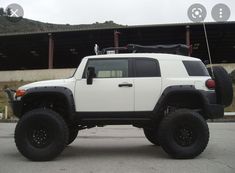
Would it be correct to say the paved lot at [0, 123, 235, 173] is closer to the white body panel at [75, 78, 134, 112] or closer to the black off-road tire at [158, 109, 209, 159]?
the black off-road tire at [158, 109, 209, 159]

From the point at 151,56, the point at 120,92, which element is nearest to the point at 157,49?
the point at 151,56

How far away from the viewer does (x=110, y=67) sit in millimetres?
9469

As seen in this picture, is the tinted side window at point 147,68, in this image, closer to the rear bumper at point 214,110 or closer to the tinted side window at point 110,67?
the tinted side window at point 110,67

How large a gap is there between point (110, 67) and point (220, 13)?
119 feet

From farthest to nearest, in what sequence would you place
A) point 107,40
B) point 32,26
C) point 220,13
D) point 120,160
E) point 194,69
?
point 32,26 → point 107,40 → point 220,13 → point 194,69 → point 120,160

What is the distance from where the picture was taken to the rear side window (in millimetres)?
9523

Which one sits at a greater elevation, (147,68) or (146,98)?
(147,68)

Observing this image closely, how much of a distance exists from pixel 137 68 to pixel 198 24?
115 feet

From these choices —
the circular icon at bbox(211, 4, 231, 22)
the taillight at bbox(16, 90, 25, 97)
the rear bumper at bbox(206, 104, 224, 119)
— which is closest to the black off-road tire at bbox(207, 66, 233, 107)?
the rear bumper at bbox(206, 104, 224, 119)

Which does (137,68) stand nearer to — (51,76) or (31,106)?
(31,106)

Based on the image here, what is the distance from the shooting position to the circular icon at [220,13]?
42312mm

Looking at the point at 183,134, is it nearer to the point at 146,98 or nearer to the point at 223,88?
the point at 146,98

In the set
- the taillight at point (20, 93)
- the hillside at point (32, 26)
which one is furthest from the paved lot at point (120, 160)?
the hillside at point (32, 26)

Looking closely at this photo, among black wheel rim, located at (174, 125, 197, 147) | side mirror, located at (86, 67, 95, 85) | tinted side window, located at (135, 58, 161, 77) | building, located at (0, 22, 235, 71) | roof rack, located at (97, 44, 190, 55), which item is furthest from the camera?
building, located at (0, 22, 235, 71)
